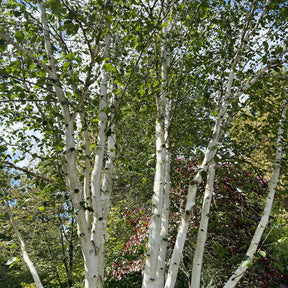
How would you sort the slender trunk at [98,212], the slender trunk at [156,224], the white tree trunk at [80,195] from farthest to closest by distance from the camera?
the slender trunk at [156,224], the slender trunk at [98,212], the white tree trunk at [80,195]

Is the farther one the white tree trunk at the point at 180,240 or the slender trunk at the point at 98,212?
the white tree trunk at the point at 180,240

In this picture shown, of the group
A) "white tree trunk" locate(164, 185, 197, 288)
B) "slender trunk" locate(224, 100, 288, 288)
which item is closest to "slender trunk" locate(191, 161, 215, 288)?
"white tree trunk" locate(164, 185, 197, 288)

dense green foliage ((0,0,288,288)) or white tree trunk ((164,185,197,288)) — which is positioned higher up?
dense green foliage ((0,0,288,288))

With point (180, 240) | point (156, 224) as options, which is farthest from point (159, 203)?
point (180, 240)

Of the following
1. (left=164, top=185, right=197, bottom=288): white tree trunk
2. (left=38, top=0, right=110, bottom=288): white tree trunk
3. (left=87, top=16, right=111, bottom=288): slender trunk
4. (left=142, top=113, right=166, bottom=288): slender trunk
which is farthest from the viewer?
(left=164, top=185, right=197, bottom=288): white tree trunk

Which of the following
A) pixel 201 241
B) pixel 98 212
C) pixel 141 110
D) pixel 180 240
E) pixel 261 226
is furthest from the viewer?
pixel 141 110

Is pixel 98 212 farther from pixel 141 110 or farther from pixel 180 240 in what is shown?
pixel 141 110

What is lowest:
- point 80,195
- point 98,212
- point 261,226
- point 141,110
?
point 261,226

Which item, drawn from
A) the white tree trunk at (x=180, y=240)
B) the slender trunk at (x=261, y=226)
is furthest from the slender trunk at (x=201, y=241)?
the slender trunk at (x=261, y=226)

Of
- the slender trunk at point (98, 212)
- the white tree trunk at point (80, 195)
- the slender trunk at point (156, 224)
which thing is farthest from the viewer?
the slender trunk at point (156, 224)

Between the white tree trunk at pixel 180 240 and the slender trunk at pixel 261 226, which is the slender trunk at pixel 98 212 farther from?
the slender trunk at pixel 261 226

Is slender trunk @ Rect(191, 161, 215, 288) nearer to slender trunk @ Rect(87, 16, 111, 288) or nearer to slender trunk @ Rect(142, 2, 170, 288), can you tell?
slender trunk @ Rect(142, 2, 170, 288)

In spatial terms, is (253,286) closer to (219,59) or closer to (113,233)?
(113,233)

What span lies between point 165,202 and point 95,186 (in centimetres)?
152
